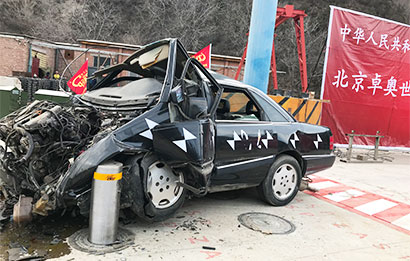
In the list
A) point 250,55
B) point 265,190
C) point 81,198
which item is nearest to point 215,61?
point 250,55

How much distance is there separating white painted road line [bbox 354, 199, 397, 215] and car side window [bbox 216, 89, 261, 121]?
2.17 metres

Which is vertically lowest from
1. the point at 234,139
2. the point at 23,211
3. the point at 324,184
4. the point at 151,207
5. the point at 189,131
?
the point at 324,184

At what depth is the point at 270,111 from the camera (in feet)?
14.4

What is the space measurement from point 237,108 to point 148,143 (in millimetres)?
2133

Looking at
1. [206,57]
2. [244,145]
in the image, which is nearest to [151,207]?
[244,145]

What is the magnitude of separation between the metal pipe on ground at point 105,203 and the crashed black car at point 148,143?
0.35ft

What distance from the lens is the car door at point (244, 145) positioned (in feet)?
12.3

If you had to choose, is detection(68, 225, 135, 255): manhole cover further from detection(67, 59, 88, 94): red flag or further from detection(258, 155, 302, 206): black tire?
detection(67, 59, 88, 94): red flag

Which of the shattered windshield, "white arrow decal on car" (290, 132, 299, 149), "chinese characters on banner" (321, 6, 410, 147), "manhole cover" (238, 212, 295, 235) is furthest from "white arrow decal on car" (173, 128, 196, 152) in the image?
"chinese characters on banner" (321, 6, 410, 147)

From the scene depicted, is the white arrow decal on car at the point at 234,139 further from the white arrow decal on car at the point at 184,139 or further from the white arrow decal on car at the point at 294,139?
the white arrow decal on car at the point at 294,139

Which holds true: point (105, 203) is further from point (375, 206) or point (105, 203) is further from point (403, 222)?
point (375, 206)

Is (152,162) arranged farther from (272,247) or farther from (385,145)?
(385,145)

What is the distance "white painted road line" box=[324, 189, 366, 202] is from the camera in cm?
518

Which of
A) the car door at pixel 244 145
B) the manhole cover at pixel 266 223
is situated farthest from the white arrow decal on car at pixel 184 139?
the manhole cover at pixel 266 223
